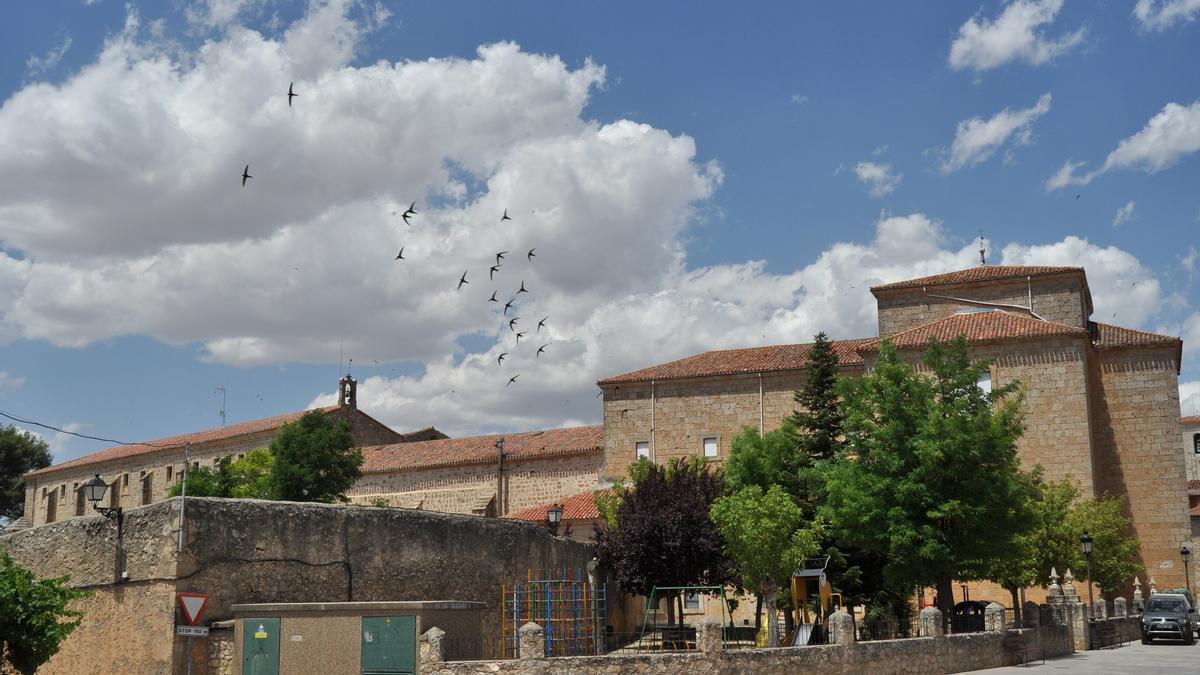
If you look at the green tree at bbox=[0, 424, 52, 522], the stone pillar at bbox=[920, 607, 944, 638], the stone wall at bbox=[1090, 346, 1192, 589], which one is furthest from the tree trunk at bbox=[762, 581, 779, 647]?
the green tree at bbox=[0, 424, 52, 522]

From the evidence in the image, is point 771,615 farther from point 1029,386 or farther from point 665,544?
point 1029,386

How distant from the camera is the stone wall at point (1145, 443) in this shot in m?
40.4

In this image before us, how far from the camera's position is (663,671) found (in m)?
17.3

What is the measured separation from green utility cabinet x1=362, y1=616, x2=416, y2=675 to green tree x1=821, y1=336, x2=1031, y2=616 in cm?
1333

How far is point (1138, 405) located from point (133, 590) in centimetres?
3751

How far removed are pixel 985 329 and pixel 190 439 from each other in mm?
52267

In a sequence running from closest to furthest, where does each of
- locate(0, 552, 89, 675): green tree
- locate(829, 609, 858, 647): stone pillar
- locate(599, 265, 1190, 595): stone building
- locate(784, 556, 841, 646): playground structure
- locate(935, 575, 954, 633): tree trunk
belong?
locate(0, 552, 89, 675): green tree, locate(829, 609, 858, 647): stone pillar, locate(784, 556, 841, 646): playground structure, locate(935, 575, 954, 633): tree trunk, locate(599, 265, 1190, 595): stone building

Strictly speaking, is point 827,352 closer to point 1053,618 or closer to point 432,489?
point 1053,618

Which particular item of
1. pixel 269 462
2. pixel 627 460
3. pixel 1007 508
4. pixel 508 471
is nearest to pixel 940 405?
pixel 1007 508

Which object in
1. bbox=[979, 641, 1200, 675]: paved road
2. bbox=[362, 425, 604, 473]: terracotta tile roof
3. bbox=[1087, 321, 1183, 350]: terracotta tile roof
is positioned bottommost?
bbox=[979, 641, 1200, 675]: paved road

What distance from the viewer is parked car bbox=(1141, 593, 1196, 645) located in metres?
30.5

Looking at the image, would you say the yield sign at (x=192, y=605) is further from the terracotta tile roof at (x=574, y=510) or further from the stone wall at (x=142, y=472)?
the stone wall at (x=142, y=472)

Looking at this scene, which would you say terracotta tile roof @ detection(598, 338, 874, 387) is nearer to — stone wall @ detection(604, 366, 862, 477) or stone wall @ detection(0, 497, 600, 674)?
stone wall @ detection(604, 366, 862, 477)

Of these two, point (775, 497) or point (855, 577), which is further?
point (855, 577)
